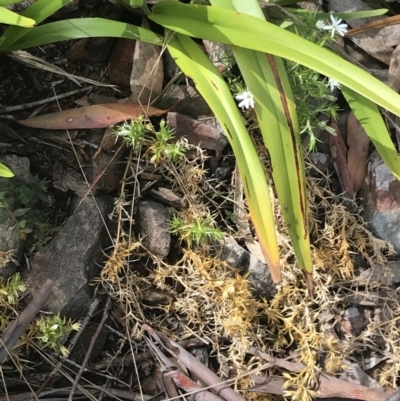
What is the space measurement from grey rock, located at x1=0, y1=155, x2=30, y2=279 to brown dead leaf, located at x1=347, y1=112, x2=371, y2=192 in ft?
2.64

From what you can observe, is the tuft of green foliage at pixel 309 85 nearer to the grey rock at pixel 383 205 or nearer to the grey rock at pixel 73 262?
the grey rock at pixel 383 205

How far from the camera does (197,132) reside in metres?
1.22

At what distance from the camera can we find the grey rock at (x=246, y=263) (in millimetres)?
1220

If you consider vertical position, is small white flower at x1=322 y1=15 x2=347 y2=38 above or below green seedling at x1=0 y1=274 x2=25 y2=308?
above

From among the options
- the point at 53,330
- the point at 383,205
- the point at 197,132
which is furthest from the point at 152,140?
the point at 383,205

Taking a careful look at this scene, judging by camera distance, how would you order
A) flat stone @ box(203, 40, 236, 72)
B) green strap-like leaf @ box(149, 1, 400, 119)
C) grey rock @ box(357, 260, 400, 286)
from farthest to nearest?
1. grey rock @ box(357, 260, 400, 286)
2. flat stone @ box(203, 40, 236, 72)
3. green strap-like leaf @ box(149, 1, 400, 119)

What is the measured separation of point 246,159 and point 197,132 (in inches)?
8.9

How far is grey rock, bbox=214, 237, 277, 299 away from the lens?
1220 millimetres

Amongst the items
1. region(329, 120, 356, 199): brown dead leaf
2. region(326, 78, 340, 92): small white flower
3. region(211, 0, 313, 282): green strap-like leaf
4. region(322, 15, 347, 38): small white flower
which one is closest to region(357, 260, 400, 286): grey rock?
region(329, 120, 356, 199): brown dead leaf

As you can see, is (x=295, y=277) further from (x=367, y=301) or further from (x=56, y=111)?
(x=56, y=111)

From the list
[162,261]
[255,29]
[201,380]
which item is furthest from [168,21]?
[201,380]

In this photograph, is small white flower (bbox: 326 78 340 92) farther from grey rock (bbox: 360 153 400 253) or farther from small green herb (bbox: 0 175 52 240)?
small green herb (bbox: 0 175 52 240)

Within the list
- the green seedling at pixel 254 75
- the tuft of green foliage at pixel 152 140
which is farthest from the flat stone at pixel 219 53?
the tuft of green foliage at pixel 152 140

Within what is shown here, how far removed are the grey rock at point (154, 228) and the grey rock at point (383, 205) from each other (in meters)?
0.53
